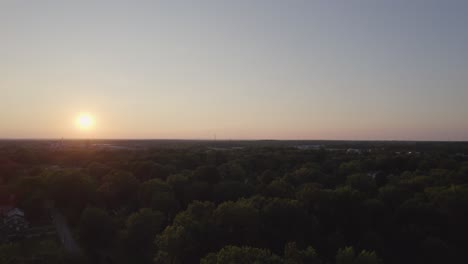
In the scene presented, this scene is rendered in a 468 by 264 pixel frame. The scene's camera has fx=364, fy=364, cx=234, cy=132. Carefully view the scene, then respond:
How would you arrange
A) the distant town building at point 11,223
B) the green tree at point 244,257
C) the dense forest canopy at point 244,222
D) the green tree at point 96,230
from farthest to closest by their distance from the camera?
the distant town building at point 11,223
the green tree at point 96,230
the dense forest canopy at point 244,222
the green tree at point 244,257

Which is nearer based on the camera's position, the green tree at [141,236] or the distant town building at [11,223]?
the green tree at [141,236]

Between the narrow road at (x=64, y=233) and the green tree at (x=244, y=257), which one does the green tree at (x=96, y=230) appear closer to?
the narrow road at (x=64, y=233)

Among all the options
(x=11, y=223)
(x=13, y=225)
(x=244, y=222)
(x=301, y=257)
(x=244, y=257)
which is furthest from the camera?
(x=11, y=223)

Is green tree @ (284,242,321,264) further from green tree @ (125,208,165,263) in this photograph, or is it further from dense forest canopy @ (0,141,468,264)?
green tree @ (125,208,165,263)

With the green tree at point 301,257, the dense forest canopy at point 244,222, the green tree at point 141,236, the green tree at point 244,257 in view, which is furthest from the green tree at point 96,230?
the green tree at point 301,257

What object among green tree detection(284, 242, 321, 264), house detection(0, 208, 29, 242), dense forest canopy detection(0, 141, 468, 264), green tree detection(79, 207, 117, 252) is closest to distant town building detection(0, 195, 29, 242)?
house detection(0, 208, 29, 242)

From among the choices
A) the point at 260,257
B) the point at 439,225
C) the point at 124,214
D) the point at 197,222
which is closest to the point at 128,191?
the point at 124,214

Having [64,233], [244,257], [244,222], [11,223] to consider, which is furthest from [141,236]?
[11,223]

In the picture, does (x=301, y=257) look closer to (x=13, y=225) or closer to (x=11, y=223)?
(x=13, y=225)
